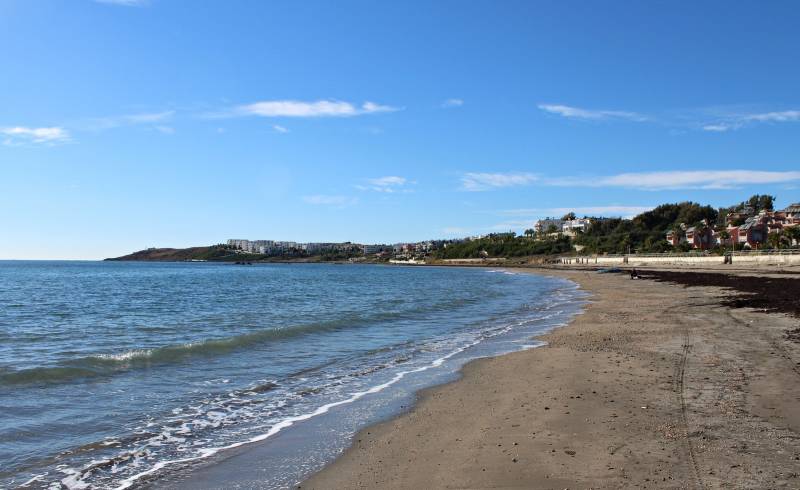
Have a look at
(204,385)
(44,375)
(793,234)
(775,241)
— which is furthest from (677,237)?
(44,375)

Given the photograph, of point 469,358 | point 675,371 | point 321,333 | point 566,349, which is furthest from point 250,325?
point 675,371

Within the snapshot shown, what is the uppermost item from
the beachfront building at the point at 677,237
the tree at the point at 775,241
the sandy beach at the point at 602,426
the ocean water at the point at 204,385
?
the beachfront building at the point at 677,237

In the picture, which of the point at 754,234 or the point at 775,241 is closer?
the point at 775,241

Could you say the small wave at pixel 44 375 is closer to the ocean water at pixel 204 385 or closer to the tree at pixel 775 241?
the ocean water at pixel 204 385

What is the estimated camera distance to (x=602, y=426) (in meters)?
7.32

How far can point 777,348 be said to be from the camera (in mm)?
12641

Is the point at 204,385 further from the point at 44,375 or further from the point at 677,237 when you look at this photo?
the point at 677,237

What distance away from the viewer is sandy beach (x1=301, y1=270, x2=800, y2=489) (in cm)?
566

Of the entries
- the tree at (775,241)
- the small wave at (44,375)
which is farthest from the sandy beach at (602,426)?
the tree at (775,241)

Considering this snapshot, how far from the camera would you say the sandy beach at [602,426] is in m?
5.66

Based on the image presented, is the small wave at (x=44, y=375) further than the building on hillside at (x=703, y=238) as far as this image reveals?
No

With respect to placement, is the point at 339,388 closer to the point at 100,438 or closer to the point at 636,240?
the point at 100,438

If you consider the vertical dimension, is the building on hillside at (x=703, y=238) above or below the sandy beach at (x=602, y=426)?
above

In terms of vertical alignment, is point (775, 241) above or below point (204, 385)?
above
